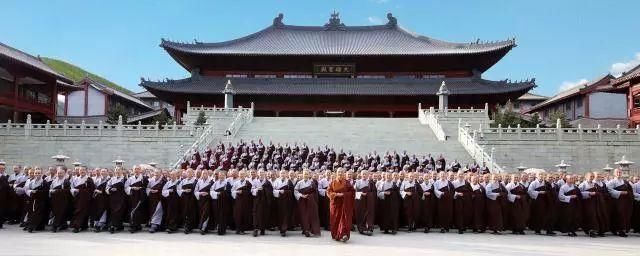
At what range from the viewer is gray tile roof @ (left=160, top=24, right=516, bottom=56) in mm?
38844

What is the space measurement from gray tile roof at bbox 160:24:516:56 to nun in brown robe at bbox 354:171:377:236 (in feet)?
90.6

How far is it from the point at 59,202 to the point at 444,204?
7475 millimetres

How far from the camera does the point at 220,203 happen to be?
11.2 meters

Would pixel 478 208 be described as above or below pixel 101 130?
below

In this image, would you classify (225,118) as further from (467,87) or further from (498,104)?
(498,104)

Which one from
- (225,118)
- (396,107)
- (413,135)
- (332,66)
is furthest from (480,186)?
(332,66)

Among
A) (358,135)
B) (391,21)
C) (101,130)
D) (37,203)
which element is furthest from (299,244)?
(391,21)

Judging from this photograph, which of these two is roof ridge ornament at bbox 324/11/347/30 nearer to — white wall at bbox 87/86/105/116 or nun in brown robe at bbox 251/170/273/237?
white wall at bbox 87/86/105/116

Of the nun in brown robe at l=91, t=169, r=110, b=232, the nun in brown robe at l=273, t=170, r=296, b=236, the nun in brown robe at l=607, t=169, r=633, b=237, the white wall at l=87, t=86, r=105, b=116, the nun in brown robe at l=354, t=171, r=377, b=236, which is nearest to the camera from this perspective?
the nun in brown robe at l=273, t=170, r=296, b=236

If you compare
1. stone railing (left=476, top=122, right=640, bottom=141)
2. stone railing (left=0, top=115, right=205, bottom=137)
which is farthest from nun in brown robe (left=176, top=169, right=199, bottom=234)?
stone railing (left=476, top=122, right=640, bottom=141)

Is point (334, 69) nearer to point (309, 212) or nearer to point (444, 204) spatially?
point (444, 204)

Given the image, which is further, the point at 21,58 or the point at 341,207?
the point at 21,58

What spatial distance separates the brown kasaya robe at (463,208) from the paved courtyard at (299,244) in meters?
0.47

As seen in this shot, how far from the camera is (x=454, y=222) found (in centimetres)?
1198
